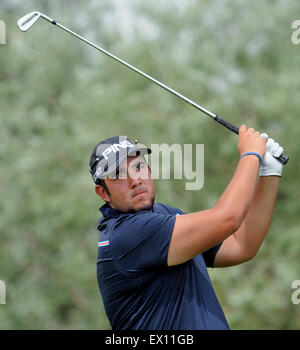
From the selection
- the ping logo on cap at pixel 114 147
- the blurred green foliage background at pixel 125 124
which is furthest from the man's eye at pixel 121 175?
the blurred green foliage background at pixel 125 124

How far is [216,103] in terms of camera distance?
12.3 m

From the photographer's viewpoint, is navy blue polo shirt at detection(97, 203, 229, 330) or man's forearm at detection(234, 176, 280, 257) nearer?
navy blue polo shirt at detection(97, 203, 229, 330)

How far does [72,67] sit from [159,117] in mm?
7235

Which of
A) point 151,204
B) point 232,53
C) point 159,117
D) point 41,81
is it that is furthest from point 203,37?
point 151,204

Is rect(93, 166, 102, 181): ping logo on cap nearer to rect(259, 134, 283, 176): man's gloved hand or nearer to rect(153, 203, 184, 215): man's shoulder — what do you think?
rect(153, 203, 184, 215): man's shoulder

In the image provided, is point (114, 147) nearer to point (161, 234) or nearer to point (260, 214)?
point (161, 234)

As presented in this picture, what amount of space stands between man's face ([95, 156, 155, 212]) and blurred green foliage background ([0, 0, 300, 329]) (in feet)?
27.5

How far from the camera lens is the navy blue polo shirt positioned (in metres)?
2.62

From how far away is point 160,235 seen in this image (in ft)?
8.52

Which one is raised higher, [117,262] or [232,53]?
[232,53]

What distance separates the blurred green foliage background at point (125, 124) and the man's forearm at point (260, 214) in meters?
7.97

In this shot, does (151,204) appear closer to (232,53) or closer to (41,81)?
(232,53)

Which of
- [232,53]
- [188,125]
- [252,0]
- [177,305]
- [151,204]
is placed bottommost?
[177,305]

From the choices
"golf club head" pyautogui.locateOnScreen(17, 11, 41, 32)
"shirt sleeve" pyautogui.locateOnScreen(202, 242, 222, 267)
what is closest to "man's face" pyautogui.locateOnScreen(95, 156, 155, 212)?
"shirt sleeve" pyautogui.locateOnScreen(202, 242, 222, 267)
